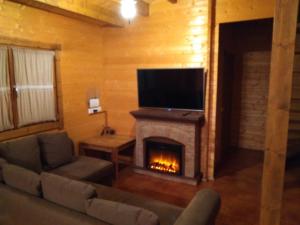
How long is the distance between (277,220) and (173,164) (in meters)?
2.21

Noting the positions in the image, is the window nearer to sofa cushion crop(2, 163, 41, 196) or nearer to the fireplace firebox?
sofa cushion crop(2, 163, 41, 196)

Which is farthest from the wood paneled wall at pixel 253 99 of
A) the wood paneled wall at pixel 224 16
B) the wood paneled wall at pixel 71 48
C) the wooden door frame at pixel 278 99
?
the wooden door frame at pixel 278 99

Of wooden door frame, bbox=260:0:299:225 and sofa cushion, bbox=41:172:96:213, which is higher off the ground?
wooden door frame, bbox=260:0:299:225

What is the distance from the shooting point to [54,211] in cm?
189

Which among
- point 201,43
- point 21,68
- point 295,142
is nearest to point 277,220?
point 201,43

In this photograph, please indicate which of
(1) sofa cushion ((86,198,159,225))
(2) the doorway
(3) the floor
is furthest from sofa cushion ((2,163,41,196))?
(2) the doorway

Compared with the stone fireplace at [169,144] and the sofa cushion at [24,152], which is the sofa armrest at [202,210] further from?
the sofa cushion at [24,152]

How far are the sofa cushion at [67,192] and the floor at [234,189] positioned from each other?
1.73 metres

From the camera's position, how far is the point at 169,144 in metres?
4.05

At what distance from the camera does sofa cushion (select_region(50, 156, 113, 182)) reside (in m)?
3.15

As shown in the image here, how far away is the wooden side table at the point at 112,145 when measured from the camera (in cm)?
400

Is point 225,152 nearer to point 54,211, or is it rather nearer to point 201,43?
point 201,43

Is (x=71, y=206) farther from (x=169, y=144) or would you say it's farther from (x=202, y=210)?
(x=169, y=144)

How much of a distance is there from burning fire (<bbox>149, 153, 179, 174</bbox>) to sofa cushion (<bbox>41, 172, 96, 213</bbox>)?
2.31 m
